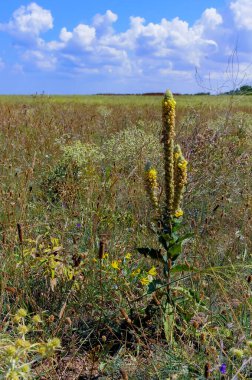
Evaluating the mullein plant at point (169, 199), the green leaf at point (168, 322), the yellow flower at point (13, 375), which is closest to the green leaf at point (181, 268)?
the mullein plant at point (169, 199)

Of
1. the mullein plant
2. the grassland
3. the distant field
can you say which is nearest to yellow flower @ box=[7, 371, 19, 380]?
the grassland

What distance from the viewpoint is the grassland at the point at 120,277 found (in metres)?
2.13

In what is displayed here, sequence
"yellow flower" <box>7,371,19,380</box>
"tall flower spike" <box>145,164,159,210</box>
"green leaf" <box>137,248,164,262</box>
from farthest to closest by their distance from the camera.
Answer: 1. "green leaf" <box>137,248,164,262</box>
2. "tall flower spike" <box>145,164,159,210</box>
3. "yellow flower" <box>7,371,19,380</box>

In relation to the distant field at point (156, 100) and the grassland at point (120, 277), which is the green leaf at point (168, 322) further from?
the distant field at point (156, 100)

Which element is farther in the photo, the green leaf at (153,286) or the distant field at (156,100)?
the distant field at (156,100)

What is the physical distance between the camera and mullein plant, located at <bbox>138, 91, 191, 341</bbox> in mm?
2197

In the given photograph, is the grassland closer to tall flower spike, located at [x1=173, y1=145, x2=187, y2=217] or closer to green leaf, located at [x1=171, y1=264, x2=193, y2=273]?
green leaf, located at [x1=171, y1=264, x2=193, y2=273]

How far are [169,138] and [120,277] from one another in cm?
91

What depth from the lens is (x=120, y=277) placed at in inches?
107

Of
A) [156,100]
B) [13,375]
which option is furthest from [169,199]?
[156,100]

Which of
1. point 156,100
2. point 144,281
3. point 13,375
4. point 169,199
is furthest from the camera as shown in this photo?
point 156,100

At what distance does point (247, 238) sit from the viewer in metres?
3.57

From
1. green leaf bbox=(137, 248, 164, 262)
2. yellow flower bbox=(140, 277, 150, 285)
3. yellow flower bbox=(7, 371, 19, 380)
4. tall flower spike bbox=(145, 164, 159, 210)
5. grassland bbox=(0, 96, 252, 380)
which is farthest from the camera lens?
yellow flower bbox=(140, 277, 150, 285)

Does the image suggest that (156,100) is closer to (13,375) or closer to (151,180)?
(151,180)
